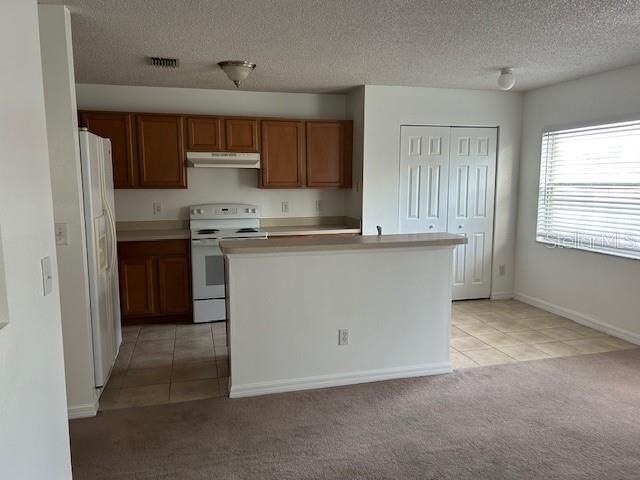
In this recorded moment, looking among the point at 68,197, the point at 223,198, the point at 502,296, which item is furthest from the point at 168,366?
the point at 502,296

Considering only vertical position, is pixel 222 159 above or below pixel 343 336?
above

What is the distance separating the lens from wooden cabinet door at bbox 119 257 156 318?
14.4 feet

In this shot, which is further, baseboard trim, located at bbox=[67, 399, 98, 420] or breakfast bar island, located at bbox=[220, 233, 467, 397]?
breakfast bar island, located at bbox=[220, 233, 467, 397]

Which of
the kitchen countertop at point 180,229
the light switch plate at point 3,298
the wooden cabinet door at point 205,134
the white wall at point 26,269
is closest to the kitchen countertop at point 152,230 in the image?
the kitchen countertop at point 180,229

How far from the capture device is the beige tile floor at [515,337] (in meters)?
3.74

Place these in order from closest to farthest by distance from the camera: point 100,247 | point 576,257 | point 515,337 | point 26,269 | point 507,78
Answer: point 26,269, point 100,247, point 507,78, point 515,337, point 576,257

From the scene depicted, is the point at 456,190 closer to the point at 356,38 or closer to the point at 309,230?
the point at 309,230

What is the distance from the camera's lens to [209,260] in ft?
15.0

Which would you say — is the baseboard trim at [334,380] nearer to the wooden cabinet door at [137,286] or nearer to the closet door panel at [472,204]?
the wooden cabinet door at [137,286]

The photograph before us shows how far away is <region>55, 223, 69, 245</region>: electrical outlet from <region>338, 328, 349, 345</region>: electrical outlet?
1.80 meters

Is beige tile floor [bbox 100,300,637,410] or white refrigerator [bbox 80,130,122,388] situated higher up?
white refrigerator [bbox 80,130,122,388]

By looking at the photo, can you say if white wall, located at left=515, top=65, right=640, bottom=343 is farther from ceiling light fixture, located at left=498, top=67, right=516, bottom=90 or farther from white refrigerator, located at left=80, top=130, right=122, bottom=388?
white refrigerator, located at left=80, top=130, right=122, bottom=388

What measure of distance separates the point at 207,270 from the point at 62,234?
1.96 m

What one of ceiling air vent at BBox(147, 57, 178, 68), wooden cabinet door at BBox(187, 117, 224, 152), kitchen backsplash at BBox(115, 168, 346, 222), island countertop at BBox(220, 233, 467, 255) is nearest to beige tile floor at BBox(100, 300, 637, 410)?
island countertop at BBox(220, 233, 467, 255)
